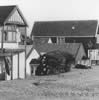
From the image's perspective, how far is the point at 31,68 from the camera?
1615 inches

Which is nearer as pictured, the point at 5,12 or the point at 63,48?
the point at 5,12

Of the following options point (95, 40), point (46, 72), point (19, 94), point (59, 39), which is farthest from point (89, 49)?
point (19, 94)

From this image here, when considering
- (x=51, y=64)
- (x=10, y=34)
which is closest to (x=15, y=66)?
(x=10, y=34)

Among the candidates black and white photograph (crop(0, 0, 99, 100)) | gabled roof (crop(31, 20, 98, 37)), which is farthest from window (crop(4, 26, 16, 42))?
gabled roof (crop(31, 20, 98, 37))

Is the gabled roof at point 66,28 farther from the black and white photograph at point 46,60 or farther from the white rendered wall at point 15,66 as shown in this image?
the white rendered wall at point 15,66

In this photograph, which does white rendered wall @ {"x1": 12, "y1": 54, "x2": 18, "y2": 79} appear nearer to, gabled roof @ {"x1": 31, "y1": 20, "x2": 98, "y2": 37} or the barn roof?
the barn roof

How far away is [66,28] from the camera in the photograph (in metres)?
74.0

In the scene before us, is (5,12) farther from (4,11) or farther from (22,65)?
(22,65)

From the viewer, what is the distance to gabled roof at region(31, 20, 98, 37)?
235 feet

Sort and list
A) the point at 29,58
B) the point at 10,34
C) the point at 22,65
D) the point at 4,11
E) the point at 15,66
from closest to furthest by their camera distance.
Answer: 1. the point at 15,66
2. the point at 4,11
3. the point at 10,34
4. the point at 22,65
5. the point at 29,58

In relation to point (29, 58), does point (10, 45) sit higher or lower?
higher

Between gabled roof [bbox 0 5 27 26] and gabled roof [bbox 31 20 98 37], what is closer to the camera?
gabled roof [bbox 0 5 27 26]

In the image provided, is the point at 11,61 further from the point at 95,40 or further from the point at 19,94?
the point at 95,40

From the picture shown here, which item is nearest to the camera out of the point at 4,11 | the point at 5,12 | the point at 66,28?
the point at 5,12
